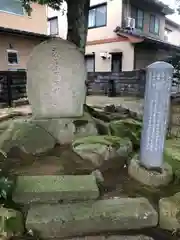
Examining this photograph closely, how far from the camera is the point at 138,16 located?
16.3m

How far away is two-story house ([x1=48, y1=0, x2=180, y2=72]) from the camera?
1445 centimetres

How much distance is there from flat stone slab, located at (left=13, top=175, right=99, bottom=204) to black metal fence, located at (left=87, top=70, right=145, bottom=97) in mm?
10383

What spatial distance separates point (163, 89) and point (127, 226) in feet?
4.78

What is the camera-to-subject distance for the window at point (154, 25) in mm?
17606

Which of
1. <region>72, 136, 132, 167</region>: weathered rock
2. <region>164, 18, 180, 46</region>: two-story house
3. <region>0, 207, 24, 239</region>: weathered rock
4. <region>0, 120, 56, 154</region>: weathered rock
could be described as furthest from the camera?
<region>164, 18, 180, 46</region>: two-story house

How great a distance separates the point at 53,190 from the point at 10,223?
549 mm

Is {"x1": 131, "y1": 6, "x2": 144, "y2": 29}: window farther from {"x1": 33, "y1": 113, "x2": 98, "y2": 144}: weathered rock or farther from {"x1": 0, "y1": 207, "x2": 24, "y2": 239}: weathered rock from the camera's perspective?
{"x1": 0, "y1": 207, "x2": 24, "y2": 239}: weathered rock

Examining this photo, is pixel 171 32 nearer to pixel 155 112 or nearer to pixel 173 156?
pixel 173 156

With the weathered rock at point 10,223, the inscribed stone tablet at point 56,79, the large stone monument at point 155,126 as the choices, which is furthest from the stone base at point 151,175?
the inscribed stone tablet at point 56,79

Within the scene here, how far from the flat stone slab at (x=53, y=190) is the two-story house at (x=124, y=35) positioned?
1239 centimetres

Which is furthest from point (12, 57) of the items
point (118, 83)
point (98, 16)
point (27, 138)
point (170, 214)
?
point (170, 214)

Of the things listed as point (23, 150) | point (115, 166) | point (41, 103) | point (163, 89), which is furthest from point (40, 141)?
point (163, 89)

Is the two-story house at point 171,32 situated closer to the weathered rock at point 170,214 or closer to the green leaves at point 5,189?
the weathered rock at point 170,214

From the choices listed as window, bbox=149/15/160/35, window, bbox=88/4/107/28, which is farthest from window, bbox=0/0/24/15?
window, bbox=149/15/160/35
